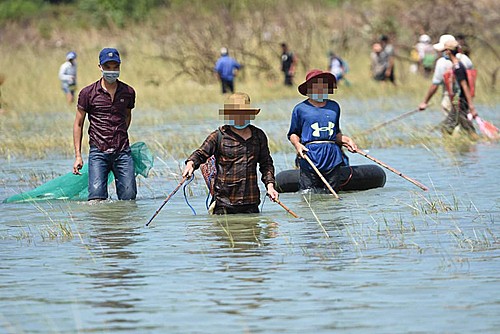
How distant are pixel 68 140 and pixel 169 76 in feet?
60.3

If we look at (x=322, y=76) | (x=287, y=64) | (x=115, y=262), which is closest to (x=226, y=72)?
(x=287, y=64)

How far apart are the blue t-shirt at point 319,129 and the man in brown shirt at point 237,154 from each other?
1.71 metres

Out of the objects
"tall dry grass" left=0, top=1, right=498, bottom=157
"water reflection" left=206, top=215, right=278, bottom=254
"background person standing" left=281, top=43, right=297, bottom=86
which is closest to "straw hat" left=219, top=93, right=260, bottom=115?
"water reflection" left=206, top=215, right=278, bottom=254

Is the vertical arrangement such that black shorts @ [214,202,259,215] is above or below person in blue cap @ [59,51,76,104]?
below

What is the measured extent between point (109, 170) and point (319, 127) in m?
2.17

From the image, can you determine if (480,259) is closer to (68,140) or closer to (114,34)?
(68,140)

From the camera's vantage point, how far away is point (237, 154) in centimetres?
1085

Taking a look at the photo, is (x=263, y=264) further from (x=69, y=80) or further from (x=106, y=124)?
(x=69, y=80)

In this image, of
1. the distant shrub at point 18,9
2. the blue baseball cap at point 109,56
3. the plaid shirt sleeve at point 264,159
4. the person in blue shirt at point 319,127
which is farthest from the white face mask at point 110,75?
the distant shrub at point 18,9

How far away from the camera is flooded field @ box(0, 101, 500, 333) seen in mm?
7312

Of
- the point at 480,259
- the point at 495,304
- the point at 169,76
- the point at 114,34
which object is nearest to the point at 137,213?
the point at 480,259

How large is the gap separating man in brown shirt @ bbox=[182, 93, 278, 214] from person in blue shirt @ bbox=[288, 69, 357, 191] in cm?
156

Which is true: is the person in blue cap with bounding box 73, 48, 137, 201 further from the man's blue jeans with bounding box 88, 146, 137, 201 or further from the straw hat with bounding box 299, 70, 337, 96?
the straw hat with bounding box 299, 70, 337, 96

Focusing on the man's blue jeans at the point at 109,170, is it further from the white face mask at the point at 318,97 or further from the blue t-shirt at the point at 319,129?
the white face mask at the point at 318,97
